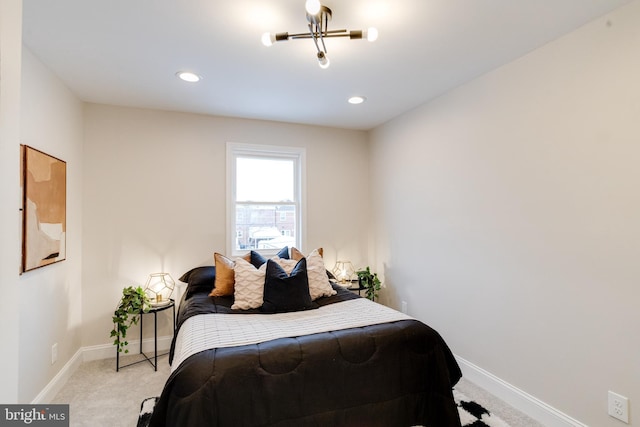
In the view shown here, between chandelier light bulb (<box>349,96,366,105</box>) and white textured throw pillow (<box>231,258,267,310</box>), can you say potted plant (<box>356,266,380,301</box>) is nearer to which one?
white textured throw pillow (<box>231,258,267,310</box>)

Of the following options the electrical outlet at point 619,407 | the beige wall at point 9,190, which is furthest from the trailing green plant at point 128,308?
the electrical outlet at point 619,407

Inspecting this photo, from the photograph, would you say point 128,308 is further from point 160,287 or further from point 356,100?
point 356,100

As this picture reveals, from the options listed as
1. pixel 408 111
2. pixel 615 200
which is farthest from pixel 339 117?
pixel 615 200

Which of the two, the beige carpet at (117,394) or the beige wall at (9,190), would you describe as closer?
the beige wall at (9,190)

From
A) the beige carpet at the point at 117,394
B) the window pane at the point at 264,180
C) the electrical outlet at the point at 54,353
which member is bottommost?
the beige carpet at the point at 117,394

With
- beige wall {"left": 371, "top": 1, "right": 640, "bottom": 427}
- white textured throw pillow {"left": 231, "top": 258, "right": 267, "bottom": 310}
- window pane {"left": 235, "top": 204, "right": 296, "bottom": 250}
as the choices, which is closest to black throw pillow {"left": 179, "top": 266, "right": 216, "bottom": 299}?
white textured throw pillow {"left": 231, "top": 258, "right": 267, "bottom": 310}

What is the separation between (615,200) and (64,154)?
3.93 m

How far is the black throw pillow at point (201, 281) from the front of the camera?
298 centimetres

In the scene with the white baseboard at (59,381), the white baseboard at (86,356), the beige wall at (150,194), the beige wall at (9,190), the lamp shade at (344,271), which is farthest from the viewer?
the lamp shade at (344,271)

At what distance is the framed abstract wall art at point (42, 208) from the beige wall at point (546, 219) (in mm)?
3166

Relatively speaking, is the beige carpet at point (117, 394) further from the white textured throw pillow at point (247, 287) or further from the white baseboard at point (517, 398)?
the white textured throw pillow at point (247, 287)

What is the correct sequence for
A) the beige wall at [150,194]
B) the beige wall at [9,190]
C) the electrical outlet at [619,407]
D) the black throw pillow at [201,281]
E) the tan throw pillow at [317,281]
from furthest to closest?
the beige wall at [150,194] < the black throw pillow at [201,281] < the tan throw pillow at [317,281] < the electrical outlet at [619,407] < the beige wall at [9,190]

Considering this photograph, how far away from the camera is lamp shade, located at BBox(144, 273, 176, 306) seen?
10.5ft

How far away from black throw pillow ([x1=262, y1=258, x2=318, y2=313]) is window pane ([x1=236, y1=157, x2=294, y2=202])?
143cm
